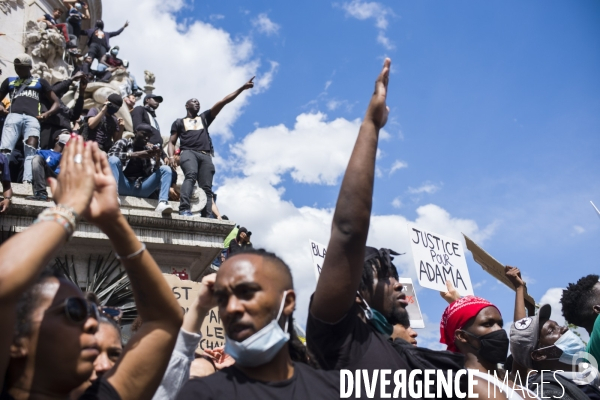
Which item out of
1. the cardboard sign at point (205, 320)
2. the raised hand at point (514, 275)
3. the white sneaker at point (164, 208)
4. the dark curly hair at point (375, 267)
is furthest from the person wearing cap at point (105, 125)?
the dark curly hair at point (375, 267)

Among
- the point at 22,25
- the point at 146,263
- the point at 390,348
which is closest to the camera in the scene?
the point at 146,263

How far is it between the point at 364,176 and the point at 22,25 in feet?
59.7

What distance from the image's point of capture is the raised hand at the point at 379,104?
2.99m

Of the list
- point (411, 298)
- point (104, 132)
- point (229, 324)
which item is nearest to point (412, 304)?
point (411, 298)

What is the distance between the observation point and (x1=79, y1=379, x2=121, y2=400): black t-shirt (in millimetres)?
2426

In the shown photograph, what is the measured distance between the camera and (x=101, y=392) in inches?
96.7

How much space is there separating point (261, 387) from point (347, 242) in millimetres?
651

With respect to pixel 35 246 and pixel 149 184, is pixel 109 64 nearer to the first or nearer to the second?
pixel 149 184

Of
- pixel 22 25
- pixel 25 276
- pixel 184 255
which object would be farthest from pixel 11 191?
pixel 22 25

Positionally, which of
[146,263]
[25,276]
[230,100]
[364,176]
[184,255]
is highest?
[230,100]

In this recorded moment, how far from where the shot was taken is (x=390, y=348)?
2.94m

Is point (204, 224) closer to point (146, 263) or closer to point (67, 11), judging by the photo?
point (146, 263)

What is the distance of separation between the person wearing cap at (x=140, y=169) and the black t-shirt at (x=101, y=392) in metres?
6.57

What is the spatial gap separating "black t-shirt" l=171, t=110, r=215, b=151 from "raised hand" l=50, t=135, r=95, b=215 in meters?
7.73
